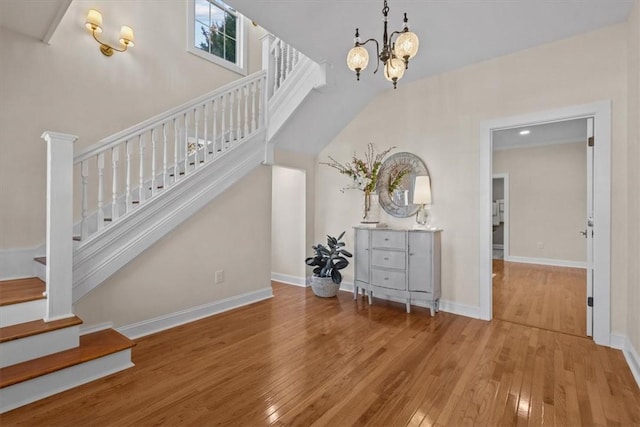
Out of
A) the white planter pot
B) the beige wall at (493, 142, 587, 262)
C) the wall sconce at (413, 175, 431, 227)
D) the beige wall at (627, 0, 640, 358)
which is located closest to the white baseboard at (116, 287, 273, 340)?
the white planter pot

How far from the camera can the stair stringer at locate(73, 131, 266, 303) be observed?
7.97ft

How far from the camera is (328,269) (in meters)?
4.11

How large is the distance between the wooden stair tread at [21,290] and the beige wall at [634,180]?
4483 millimetres

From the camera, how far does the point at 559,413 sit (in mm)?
1805

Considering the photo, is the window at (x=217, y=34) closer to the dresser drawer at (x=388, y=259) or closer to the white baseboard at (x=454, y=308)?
the dresser drawer at (x=388, y=259)

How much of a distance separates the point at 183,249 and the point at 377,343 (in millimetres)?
2220

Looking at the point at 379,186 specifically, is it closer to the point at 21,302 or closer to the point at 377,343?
the point at 377,343

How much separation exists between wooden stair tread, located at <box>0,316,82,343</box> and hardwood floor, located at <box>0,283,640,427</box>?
44cm

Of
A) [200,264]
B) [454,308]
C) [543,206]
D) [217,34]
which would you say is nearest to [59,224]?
[200,264]

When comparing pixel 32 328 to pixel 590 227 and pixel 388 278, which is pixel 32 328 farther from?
pixel 590 227

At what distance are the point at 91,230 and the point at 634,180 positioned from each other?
4.79 m

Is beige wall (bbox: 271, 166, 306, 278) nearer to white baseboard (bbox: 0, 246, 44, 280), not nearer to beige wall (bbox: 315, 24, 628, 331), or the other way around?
beige wall (bbox: 315, 24, 628, 331)

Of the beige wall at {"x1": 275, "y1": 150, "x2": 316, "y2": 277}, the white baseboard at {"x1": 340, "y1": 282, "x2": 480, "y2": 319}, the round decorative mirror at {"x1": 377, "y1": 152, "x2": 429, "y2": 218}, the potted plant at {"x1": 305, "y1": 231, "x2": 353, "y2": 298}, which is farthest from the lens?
the beige wall at {"x1": 275, "y1": 150, "x2": 316, "y2": 277}

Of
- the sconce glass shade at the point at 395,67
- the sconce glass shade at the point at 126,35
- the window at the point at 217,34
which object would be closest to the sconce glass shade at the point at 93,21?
the sconce glass shade at the point at 126,35
